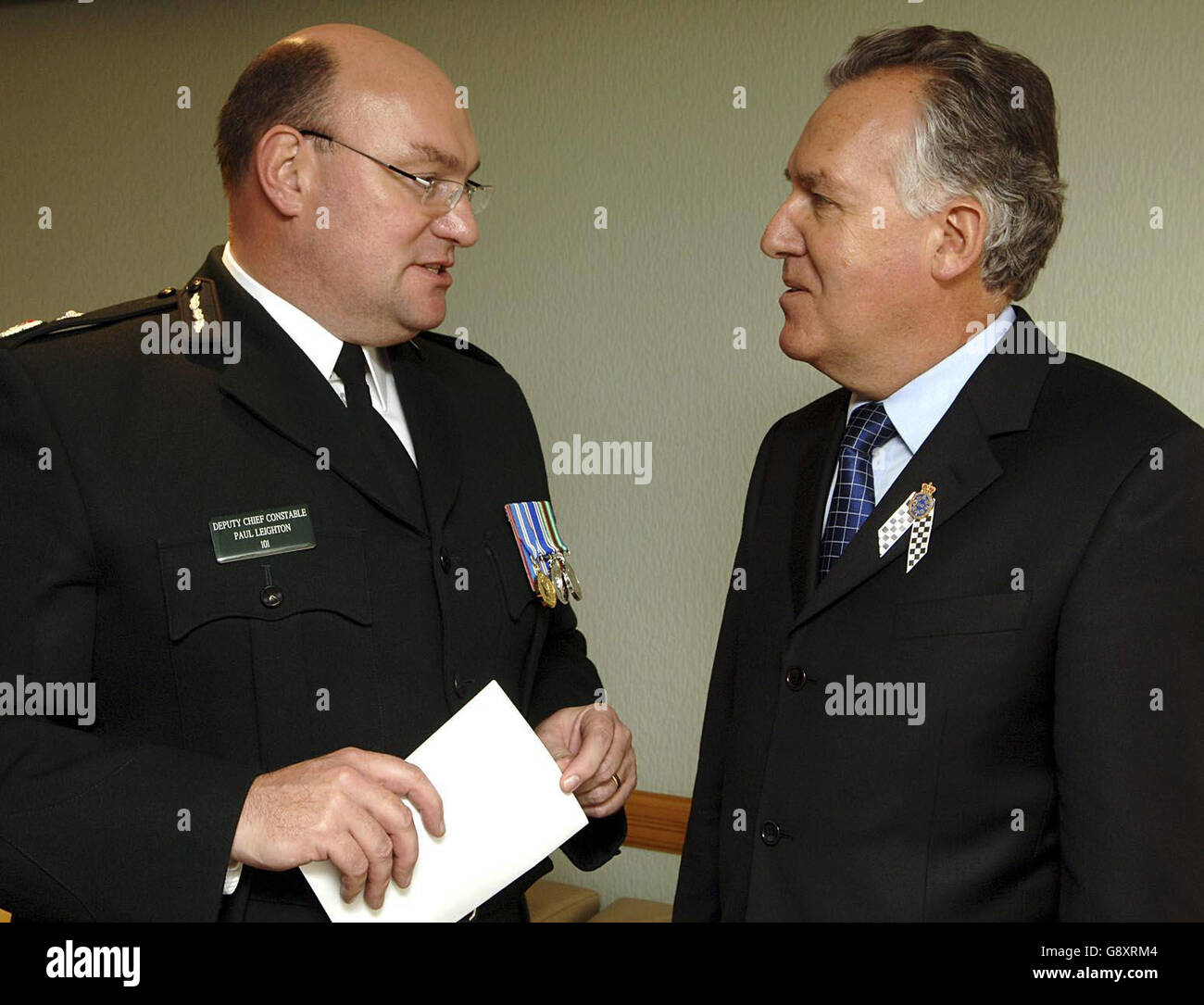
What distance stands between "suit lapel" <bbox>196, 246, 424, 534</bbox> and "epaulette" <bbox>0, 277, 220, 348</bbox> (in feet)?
0.08

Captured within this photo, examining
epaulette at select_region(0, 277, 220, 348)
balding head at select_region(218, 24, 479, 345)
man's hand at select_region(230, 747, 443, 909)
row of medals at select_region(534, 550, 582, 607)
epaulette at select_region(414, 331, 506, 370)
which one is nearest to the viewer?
man's hand at select_region(230, 747, 443, 909)

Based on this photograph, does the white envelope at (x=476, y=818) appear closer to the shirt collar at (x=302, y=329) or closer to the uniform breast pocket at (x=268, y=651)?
the uniform breast pocket at (x=268, y=651)

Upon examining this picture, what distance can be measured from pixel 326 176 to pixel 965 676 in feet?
3.48

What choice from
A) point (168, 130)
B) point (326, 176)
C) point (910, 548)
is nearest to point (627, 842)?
point (910, 548)

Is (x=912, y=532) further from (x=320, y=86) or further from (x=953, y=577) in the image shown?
(x=320, y=86)

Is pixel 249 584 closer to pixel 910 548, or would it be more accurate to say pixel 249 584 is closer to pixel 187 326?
pixel 187 326

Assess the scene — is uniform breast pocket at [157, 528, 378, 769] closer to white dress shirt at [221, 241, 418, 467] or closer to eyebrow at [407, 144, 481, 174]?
white dress shirt at [221, 241, 418, 467]

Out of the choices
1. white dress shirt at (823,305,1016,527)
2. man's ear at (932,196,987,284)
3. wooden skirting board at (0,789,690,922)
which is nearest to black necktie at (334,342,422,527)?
white dress shirt at (823,305,1016,527)

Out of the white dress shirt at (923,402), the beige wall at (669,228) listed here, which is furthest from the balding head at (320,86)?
the beige wall at (669,228)

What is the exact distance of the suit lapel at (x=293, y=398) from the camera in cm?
156

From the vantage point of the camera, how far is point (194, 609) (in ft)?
4.75

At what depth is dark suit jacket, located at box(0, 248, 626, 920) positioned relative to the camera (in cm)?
134

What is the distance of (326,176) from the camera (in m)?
1.65

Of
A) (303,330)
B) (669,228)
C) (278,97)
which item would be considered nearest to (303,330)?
(303,330)
